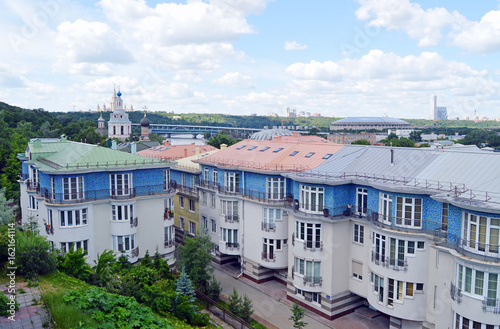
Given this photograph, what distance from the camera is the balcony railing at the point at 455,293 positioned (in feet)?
70.5

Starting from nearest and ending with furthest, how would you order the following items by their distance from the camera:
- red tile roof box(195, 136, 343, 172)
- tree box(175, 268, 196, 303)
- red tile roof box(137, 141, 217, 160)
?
tree box(175, 268, 196, 303)
red tile roof box(195, 136, 343, 172)
red tile roof box(137, 141, 217, 160)

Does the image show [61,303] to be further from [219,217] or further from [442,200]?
[219,217]

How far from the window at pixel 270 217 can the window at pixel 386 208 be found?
10.1 m

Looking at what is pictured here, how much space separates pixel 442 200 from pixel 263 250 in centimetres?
1687

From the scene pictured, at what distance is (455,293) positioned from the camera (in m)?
21.7

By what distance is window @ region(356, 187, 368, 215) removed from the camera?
94.6ft

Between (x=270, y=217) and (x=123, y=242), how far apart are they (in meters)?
12.2

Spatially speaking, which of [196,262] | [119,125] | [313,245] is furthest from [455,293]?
[119,125]

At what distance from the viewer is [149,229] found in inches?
1297

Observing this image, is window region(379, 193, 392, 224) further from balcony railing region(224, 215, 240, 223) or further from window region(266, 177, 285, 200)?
balcony railing region(224, 215, 240, 223)

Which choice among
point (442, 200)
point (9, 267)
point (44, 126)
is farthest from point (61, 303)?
point (44, 126)

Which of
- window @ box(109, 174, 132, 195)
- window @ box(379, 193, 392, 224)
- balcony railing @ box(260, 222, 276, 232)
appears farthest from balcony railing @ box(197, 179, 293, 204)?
window @ box(109, 174, 132, 195)

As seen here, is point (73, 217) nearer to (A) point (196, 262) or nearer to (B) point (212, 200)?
(A) point (196, 262)

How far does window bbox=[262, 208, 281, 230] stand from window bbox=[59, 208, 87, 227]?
567 inches
